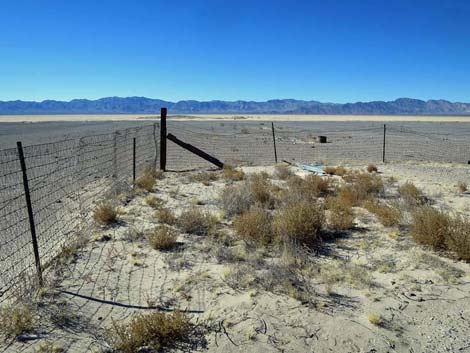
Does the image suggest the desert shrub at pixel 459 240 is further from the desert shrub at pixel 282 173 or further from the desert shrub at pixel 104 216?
the desert shrub at pixel 282 173

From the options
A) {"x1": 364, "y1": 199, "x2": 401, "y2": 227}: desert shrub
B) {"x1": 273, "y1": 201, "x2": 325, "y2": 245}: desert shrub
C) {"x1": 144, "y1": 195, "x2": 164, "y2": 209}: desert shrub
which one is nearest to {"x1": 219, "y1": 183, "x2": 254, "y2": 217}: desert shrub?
{"x1": 144, "y1": 195, "x2": 164, "y2": 209}: desert shrub

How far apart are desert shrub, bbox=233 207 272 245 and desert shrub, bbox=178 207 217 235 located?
0.63 m

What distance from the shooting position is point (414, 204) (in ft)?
32.0

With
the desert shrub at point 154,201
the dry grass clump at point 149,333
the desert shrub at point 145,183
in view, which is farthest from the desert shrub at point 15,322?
the desert shrub at point 145,183

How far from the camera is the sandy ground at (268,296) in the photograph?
452 centimetres

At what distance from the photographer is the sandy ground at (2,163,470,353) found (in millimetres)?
4516


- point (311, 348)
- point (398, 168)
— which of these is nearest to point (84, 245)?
point (311, 348)

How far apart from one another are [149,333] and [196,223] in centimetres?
402

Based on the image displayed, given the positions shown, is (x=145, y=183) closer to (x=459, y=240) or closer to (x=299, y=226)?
(x=299, y=226)

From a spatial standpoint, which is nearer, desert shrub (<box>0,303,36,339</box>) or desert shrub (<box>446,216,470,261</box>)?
desert shrub (<box>0,303,36,339</box>)

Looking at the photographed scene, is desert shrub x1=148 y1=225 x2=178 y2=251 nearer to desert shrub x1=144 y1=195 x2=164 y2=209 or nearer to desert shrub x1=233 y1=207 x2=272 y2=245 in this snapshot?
desert shrub x1=233 y1=207 x2=272 y2=245

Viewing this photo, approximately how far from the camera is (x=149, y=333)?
439 cm

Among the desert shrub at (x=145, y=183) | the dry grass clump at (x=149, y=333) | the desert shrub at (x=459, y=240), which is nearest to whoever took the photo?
the dry grass clump at (x=149, y=333)

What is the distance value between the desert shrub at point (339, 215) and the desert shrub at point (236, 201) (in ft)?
5.79
